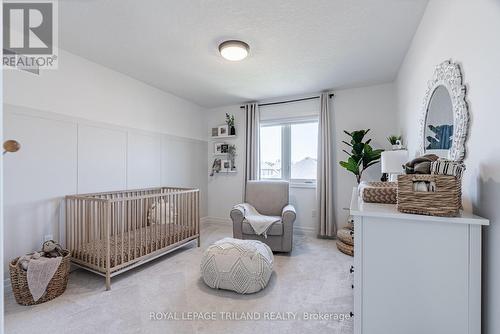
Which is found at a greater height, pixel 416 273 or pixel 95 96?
pixel 95 96

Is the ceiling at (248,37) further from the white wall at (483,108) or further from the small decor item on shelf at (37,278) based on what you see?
the small decor item on shelf at (37,278)

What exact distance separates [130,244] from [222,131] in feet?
8.87

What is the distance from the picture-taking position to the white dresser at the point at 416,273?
99 cm

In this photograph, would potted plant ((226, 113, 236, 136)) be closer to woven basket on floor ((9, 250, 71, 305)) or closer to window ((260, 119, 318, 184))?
window ((260, 119, 318, 184))

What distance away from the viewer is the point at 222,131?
4605mm

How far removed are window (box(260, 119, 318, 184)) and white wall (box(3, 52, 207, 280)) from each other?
174cm

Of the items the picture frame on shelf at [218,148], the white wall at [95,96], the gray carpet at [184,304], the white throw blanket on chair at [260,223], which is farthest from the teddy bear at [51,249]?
the picture frame on shelf at [218,148]

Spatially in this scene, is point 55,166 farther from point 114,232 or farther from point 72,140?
point 114,232

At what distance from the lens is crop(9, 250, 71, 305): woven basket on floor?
75.0 inches

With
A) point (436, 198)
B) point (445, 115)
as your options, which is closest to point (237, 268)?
point (436, 198)

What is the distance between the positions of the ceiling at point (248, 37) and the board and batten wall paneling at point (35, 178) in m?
0.91

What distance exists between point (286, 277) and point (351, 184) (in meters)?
1.96

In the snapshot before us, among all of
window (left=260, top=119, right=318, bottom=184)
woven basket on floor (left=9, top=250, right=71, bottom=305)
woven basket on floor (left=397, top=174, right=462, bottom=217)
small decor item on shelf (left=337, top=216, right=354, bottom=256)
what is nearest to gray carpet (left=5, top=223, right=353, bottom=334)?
woven basket on floor (left=9, top=250, right=71, bottom=305)

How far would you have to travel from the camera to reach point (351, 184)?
3686mm
